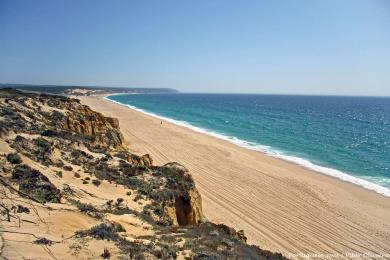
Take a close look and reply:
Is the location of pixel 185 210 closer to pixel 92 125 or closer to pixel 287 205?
pixel 287 205

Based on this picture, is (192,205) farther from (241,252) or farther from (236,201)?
(236,201)

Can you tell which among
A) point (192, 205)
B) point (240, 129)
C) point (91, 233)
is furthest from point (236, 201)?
point (240, 129)

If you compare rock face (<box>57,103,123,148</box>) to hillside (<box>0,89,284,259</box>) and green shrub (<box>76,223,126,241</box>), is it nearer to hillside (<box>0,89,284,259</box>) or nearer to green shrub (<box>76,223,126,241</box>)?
hillside (<box>0,89,284,259</box>)

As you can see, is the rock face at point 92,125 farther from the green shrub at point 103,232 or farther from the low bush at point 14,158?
the green shrub at point 103,232

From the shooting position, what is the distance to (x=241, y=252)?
9.62 m

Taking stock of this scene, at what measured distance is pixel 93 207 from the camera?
11.1 m

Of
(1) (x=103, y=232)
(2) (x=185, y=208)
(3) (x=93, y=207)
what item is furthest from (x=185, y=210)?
(1) (x=103, y=232)

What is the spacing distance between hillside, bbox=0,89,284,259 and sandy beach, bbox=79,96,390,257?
479 centimetres

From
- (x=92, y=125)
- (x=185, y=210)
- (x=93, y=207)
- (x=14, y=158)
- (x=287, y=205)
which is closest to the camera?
(x=93, y=207)

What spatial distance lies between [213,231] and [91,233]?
4.11m

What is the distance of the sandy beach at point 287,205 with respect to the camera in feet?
54.5

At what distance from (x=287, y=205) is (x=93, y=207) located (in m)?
14.1

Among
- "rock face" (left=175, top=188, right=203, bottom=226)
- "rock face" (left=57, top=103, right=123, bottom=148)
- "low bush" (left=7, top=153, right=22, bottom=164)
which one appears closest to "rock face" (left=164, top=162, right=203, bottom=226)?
"rock face" (left=175, top=188, right=203, bottom=226)

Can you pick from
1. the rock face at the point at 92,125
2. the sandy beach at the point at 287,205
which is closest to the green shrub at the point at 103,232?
the sandy beach at the point at 287,205
